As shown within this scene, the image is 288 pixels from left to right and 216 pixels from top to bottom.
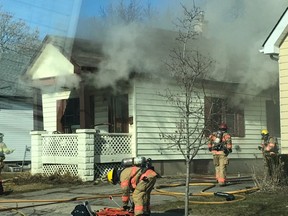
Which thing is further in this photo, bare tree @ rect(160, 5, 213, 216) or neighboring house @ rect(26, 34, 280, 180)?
neighboring house @ rect(26, 34, 280, 180)

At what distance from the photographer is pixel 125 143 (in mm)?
14320

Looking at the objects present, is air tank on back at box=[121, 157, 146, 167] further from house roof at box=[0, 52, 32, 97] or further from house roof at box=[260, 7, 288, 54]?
house roof at box=[260, 7, 288, 54]

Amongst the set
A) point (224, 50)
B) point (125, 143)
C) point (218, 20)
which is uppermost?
point (218, 20)

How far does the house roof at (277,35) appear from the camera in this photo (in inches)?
430

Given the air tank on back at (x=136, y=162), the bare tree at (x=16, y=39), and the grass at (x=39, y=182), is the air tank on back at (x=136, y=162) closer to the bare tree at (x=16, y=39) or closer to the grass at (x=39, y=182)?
the bare tree at (x=16, y=39)

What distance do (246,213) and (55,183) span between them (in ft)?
23.5

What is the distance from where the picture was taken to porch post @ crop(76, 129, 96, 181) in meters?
13.2

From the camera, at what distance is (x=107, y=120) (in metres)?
15.4

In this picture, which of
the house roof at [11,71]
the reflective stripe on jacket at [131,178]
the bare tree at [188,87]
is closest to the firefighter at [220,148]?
the bare tree at [188,87]

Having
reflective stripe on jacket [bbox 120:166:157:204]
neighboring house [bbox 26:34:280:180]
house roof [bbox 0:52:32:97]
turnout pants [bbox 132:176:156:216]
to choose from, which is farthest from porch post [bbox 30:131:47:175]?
house roof [bbox 0:52:32:97]

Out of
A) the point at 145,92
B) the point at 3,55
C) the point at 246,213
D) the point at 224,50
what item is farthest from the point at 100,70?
the point at 3,55

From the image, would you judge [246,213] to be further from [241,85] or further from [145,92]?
[241,85]

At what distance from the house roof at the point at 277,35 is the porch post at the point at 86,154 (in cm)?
508

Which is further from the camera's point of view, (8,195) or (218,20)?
(218,20)
